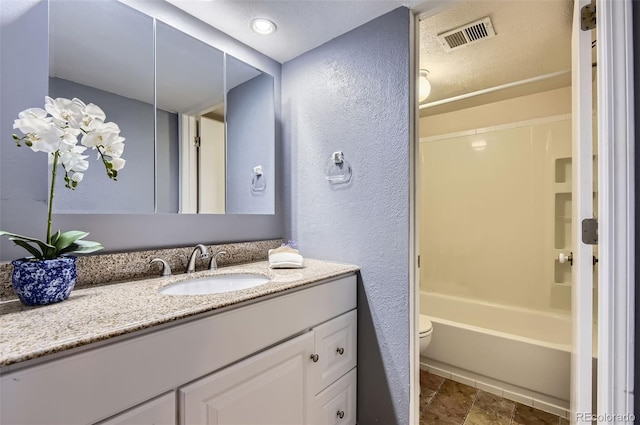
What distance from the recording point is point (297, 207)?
1772mm

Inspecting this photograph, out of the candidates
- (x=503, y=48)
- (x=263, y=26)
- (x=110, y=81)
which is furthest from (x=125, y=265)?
(x=503, y=48)

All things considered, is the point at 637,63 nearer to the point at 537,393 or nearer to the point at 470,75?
the point at 470,75

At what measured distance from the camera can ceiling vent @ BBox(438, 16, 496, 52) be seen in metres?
1.52

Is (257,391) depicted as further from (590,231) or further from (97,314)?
(590,231)

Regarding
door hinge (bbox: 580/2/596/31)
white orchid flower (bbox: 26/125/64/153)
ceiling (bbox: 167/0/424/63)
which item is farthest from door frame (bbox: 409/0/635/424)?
white orchid flower (bbox: 26/125/64/153)

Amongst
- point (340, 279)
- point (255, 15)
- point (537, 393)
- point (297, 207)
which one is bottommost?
point (537, 393)

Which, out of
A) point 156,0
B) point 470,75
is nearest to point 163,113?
point 156,0

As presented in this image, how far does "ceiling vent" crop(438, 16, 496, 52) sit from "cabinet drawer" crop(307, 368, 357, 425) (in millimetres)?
1801

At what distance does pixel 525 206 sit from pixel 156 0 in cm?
277

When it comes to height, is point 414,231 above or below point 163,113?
below

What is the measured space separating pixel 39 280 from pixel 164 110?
860mm

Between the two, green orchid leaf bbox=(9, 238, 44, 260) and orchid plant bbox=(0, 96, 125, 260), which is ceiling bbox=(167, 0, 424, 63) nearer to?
orchid plant bbox=(0, 96, 125, 260)

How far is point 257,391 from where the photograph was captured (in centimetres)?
101

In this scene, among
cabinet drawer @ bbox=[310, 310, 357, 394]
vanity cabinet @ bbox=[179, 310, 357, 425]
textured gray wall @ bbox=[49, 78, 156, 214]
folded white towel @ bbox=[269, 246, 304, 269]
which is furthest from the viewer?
folded white towel @ bbox=[269, 246, 304, 269]
